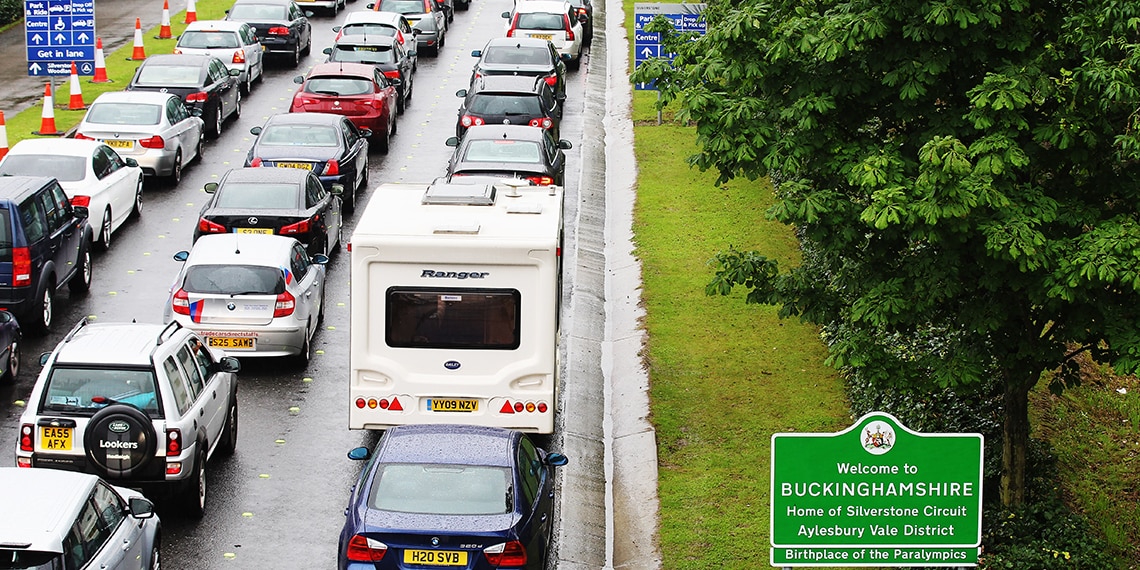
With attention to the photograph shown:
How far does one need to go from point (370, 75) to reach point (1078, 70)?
20091 millimetres

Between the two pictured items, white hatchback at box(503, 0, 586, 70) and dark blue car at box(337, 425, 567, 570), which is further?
white hatchback at box(503, 0, 586, 70)

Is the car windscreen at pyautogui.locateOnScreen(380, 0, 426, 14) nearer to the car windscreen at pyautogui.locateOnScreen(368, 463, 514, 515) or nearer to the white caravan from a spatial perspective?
the white caravan

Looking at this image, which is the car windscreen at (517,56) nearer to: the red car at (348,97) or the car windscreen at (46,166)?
the red car at (348,97)

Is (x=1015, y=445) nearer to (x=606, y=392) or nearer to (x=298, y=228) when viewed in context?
(x=606, y=392)

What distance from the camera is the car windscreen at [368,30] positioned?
35.4 metres

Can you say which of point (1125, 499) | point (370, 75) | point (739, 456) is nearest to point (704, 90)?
point (739, 456)

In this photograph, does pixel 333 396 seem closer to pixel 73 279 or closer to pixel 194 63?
pixel 73 279

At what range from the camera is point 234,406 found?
A: 51.9ft

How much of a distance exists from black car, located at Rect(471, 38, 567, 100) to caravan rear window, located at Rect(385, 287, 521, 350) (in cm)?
1743

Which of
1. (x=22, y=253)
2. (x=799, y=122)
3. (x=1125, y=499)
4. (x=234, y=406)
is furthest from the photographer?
(x=22, y=253)

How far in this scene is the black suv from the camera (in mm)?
18312

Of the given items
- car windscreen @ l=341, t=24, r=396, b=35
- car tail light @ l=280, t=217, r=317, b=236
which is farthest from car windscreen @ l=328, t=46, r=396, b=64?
car tail light @ l=280, t=217, r=317, b=236

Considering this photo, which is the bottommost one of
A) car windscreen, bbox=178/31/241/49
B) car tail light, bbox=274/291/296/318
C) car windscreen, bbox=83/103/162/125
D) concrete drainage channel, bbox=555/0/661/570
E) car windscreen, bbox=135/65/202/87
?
concrete drainage channel, bbox=555/0/661/570

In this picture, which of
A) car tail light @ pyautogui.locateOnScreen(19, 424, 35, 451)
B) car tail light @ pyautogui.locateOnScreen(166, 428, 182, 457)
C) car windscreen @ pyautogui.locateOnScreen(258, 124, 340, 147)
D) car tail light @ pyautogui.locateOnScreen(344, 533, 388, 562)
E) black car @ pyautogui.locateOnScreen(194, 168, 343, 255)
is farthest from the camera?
car windscreen @ pyautogui.locateOnScreen(258, 124, 340, 147)
